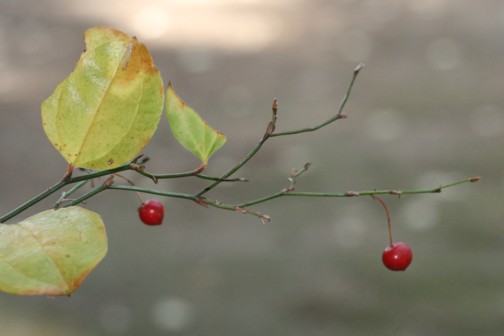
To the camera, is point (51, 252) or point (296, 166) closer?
point (51, 252)

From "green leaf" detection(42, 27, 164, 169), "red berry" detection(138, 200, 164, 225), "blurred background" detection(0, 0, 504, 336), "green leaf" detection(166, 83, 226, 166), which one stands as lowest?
"blurred background" detection(0, 0, 504, 336)

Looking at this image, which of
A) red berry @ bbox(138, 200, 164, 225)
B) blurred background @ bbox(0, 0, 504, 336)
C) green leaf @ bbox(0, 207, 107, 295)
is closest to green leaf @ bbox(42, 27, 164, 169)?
green leaf @ bbox(0, 207, 107, 295)

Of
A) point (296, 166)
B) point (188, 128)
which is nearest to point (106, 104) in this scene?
point (188, 128)

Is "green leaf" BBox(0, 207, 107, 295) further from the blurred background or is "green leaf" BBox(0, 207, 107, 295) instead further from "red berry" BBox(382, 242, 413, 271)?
the blurred background

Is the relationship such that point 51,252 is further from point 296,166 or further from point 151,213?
point 296,166

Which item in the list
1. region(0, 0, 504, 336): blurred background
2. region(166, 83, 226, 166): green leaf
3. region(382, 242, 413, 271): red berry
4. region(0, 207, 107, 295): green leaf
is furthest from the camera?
region(0, 0, 504, 336): blurred background

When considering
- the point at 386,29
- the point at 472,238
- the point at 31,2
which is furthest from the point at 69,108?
the point at 31,2
